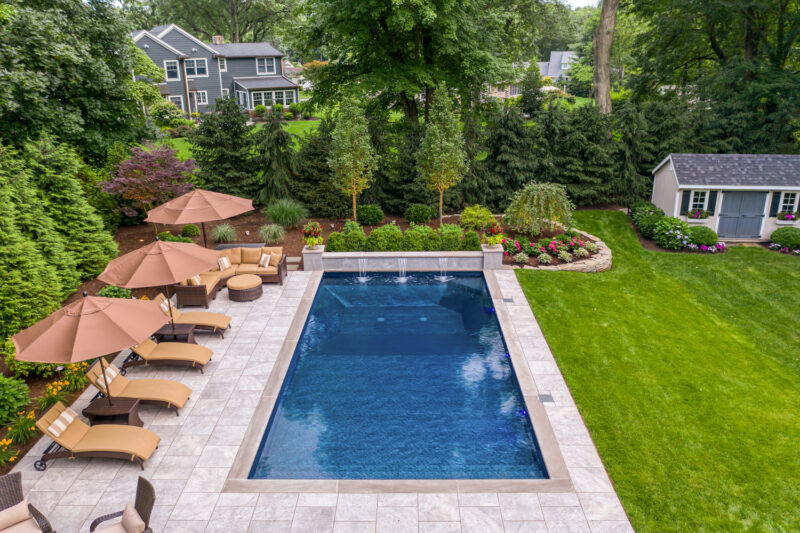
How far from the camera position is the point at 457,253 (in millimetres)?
18094

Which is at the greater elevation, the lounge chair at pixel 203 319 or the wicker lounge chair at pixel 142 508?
the lounge chair at pixel 203 319

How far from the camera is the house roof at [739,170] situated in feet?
65.6

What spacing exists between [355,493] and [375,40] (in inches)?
823

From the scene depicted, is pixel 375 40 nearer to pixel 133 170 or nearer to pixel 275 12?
pixel 133 170

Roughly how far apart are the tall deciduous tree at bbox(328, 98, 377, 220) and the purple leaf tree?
18.3 feet

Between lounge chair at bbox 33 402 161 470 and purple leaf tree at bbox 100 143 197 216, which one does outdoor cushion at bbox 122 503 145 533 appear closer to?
lounge chair at bbox 33 402 161 470

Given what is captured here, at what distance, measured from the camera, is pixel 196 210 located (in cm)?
1562

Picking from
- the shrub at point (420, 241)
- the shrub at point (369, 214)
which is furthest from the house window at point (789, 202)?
the shrub at point (369, 214)

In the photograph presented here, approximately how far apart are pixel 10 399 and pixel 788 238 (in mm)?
23903

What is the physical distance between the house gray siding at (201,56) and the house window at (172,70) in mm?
540

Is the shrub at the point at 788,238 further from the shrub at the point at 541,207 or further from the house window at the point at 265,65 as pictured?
the house window at the point at 265,65

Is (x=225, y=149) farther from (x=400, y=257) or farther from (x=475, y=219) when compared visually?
(x=475, y=219)

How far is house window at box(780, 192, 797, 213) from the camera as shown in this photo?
20.0m

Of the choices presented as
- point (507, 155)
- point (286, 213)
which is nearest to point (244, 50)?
point (286, 213)
